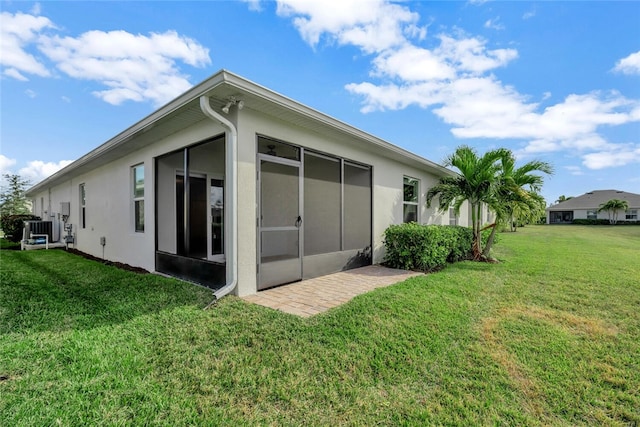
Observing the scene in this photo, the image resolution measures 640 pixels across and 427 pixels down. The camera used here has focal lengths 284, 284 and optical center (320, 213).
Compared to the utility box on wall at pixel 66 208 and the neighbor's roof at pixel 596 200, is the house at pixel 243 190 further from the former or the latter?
the neighbor's roof at pixel 596 200

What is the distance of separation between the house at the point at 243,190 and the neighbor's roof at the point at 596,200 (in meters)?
46.2

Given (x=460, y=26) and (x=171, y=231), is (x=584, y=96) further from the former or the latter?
(x=171, y=231)

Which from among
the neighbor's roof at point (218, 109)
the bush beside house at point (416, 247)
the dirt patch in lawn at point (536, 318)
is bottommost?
the dirt patch in lawn at point (536, 318)

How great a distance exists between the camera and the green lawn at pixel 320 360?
2047 millimetres

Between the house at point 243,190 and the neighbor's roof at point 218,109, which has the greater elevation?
the neighbor's roof at point 218,109

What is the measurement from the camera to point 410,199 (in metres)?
9.26

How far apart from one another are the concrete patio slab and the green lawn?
0.97ft

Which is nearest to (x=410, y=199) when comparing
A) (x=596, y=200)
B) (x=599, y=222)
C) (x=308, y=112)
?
(x=308, y=112)

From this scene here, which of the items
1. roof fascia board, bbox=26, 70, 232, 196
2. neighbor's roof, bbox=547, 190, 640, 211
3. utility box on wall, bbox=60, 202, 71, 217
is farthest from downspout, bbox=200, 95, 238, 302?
neighbor's roof, bbox=547, 190, 640, 211

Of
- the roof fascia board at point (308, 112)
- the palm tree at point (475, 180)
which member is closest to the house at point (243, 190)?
the roof fascia board at point (308, 112)

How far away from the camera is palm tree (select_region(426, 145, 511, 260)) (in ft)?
26.2

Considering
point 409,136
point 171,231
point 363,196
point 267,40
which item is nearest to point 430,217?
point 409,136

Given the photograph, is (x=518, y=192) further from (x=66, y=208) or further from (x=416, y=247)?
(x=66, y=208)

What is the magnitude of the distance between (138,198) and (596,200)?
181 feet
